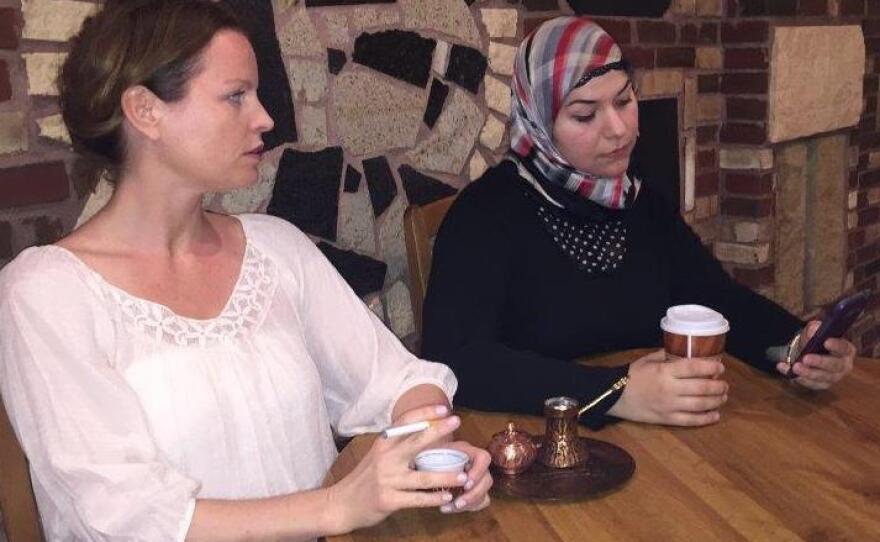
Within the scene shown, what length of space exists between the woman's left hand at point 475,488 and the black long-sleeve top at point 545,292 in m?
0.33

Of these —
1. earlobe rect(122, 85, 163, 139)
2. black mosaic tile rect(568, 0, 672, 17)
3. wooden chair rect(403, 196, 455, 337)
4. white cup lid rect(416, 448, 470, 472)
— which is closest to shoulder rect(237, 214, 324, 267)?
earlobe rect(122, 85, 163, 139)

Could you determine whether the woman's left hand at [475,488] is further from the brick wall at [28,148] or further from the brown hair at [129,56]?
the brick wall at [28,148]

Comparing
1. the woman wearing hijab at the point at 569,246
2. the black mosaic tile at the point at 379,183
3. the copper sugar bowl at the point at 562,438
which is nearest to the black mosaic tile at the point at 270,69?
the black mosaic tile at the point at 379,183

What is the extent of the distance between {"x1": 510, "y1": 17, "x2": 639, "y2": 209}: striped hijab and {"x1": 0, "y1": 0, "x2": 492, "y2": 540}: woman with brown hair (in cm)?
52

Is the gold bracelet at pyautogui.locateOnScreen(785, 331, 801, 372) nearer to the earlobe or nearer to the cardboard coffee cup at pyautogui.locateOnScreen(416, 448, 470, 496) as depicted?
the cardboard coffee cup at pyautogui.locateOnScreen(416, 448, 470, 496)

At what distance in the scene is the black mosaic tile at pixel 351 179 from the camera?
6.85 feet

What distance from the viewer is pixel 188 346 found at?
128 cm

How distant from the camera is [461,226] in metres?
1.73

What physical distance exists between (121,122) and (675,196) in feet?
6.88

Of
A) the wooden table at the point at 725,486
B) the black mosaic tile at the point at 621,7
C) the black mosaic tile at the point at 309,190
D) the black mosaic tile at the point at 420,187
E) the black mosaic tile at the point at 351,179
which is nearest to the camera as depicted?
the wooden table at the point at 725,486

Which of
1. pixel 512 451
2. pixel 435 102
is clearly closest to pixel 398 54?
pixel 435 102

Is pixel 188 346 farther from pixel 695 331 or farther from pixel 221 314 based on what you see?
pixel 695 331

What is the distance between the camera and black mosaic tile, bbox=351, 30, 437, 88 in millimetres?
2070

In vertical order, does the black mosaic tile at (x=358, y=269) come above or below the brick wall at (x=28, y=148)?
below
